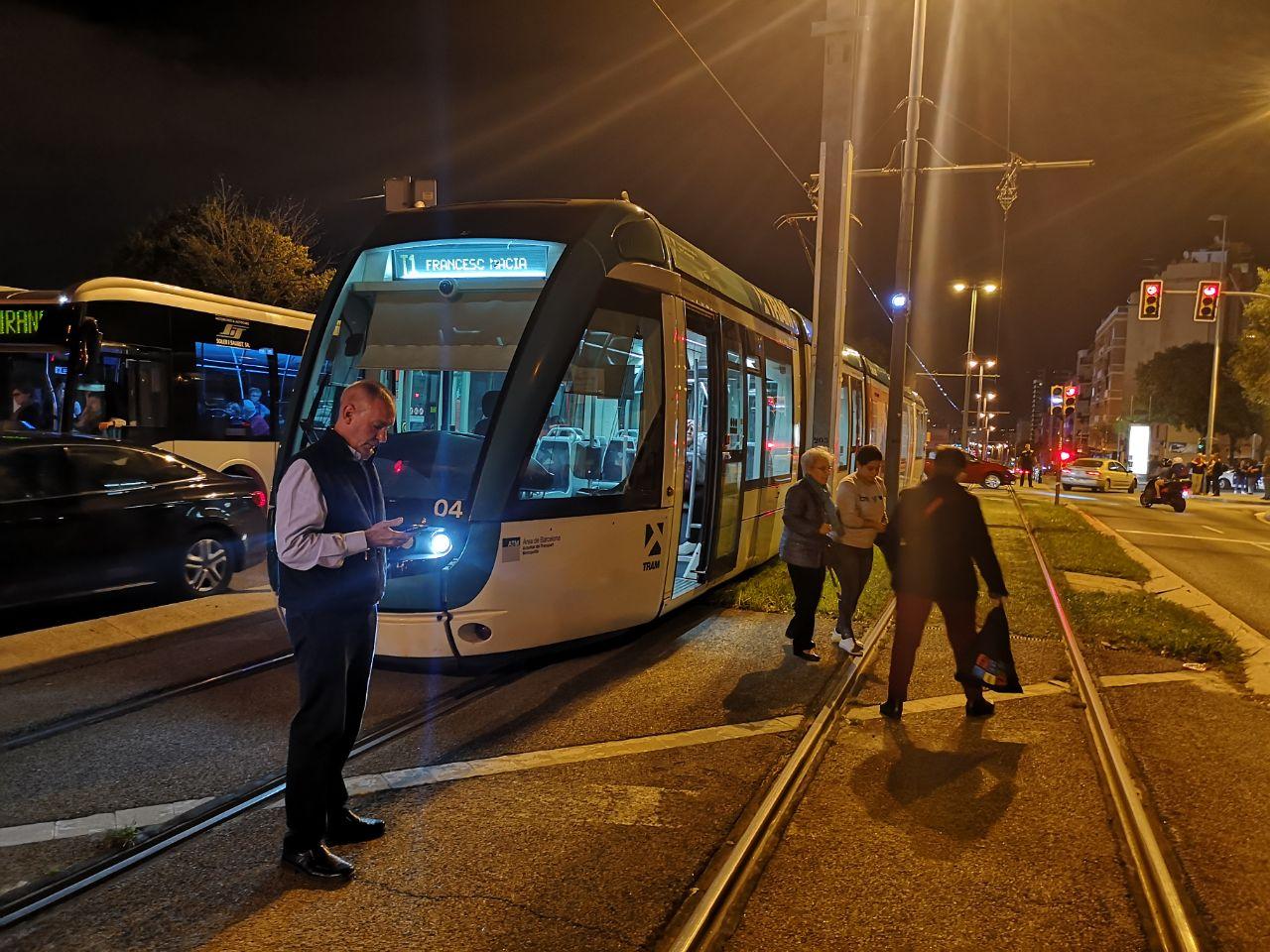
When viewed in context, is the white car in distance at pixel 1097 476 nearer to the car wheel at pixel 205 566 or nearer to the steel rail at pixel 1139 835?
the steel rail at pixel 1139 835

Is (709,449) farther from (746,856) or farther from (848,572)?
(746,856)

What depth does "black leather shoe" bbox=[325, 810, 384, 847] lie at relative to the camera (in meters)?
3.98

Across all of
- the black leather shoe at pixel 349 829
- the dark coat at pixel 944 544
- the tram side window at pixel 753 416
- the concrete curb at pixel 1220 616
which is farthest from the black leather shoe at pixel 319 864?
the concrete curb at pixel 1220 616

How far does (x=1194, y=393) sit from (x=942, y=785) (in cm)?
6729

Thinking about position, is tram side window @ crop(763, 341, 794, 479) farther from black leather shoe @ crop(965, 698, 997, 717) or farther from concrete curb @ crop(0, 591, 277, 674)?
concrete curb @ crop(0, 591, 277, 674)

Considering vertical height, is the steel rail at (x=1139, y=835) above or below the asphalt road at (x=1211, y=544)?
above

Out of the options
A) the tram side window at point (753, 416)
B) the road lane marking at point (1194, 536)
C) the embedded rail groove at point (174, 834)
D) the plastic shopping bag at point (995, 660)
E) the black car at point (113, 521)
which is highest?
the tram side window at point (753, 416)

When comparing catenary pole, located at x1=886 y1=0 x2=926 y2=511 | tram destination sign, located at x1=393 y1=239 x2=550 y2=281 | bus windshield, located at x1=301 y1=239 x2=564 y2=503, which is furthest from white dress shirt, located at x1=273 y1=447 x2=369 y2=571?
catenary pole, located at x1=886 y1=0 x2=926 y2=511

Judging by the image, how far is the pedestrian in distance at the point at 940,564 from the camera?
5812 millimetres

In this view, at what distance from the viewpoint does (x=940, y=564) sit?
5.87 m

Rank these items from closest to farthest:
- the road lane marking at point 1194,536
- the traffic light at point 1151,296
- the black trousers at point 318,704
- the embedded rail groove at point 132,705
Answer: the black trousers at point 318,704
the embedded rail groove at point 132,705
the road lane marking at point 1194,536
the traffic light at point 1151,296

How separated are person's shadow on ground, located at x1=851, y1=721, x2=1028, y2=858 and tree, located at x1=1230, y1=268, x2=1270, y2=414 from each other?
33.3m

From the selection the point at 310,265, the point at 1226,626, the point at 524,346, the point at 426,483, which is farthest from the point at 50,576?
the point at 310,265

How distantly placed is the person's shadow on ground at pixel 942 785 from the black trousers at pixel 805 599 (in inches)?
64.6
